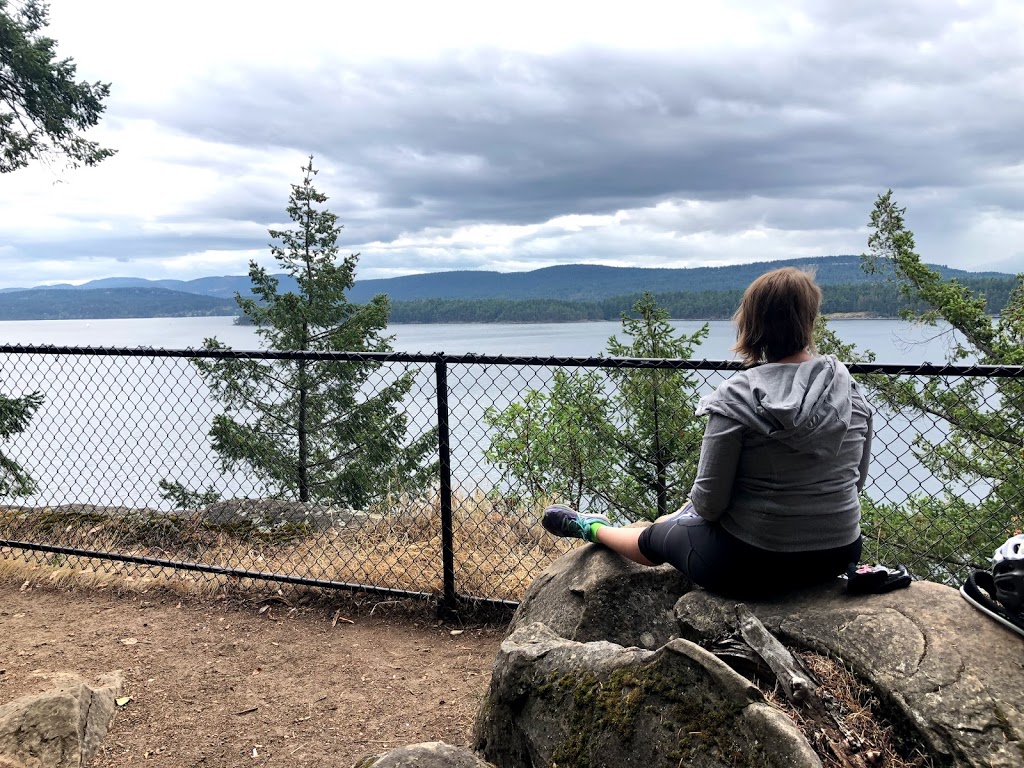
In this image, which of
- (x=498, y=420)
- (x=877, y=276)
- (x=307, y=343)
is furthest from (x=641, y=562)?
(x=307, y=343)

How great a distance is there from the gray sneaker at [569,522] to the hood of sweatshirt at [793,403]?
3.11 ft

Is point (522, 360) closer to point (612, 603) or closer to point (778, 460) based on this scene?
point (612, 603)

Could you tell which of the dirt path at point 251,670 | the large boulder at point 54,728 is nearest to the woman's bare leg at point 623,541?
the dirt path at point 251,670

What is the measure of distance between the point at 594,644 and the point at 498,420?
21.1 feet

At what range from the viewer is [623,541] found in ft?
10.2

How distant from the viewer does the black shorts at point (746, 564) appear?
8.68 feet

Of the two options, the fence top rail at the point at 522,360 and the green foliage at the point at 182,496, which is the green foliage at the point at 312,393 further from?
the fence top rail at the point at 522,360

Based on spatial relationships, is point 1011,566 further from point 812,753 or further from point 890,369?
point 890,369

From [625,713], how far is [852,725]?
629mm

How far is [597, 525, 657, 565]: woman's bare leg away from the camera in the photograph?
307 centimetres

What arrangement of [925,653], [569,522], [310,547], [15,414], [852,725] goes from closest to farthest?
[852,725]
[925,653]
[569,522]
[310,547]
[15,414]

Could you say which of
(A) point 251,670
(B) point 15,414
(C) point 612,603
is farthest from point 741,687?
(B) point 15,414

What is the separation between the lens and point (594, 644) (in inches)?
97.1

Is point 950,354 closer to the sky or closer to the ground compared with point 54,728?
closer to the sky
